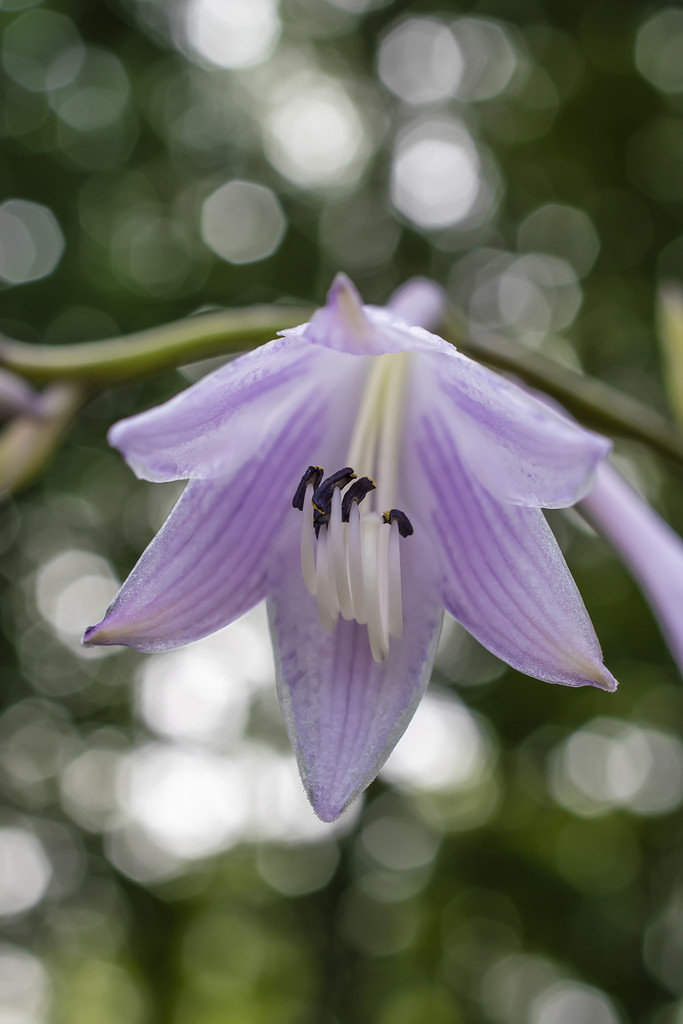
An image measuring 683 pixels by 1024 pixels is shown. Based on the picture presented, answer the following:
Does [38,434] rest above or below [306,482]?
below

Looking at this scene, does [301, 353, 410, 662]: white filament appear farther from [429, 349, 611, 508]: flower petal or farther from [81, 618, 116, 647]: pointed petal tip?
[81, 618, 116, 647]: pointed petal tip

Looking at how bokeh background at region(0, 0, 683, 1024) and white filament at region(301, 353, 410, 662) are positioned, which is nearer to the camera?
white filament at region(301, 353, 410, 662)

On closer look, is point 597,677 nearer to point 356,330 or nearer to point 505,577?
point 505,577

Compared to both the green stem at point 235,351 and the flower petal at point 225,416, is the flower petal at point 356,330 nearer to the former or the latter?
the flower petal at point 225,416

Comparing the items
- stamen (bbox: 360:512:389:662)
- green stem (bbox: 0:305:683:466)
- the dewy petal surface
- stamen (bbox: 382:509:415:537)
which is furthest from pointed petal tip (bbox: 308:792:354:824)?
green stem (bbox: 0:305:683:466)

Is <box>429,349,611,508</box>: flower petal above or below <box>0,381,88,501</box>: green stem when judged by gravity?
above

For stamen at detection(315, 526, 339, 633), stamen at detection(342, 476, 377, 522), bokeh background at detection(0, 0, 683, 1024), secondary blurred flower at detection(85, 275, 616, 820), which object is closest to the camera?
secondary blurred flower at detection(85, 275, 616, 820)

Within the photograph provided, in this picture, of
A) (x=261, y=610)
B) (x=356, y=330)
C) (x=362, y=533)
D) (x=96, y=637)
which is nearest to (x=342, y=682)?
(x=362, y=533)
